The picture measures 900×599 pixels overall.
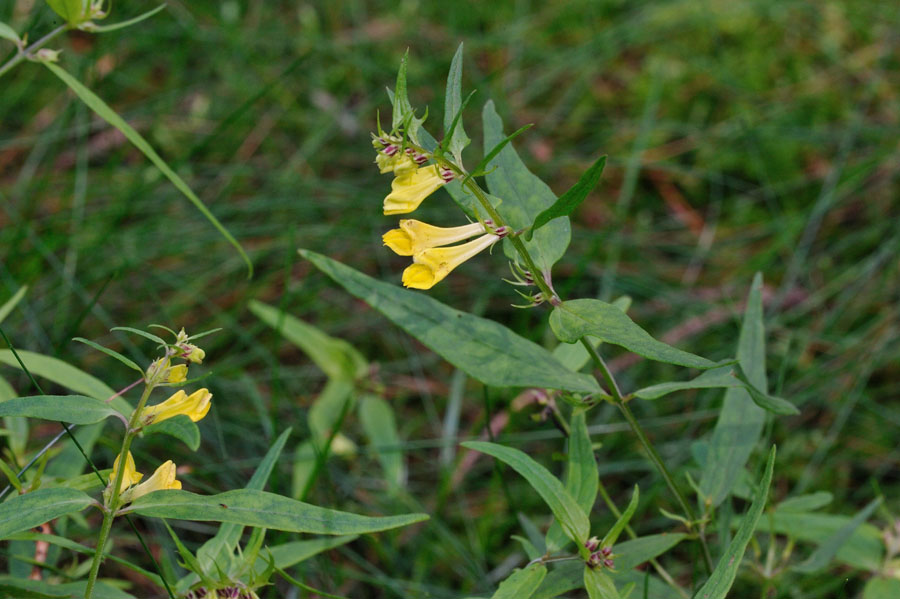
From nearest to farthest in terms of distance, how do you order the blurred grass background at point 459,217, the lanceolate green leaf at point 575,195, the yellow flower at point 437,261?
the lanceolate green leaf at point 575,195 < the yellow flower at point 437,261 < the blurred grass background at point 459,217

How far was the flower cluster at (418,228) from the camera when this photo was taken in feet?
3.30

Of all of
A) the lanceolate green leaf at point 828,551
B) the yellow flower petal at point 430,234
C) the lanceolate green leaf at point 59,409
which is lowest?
the lanceolate green leaf at point 828,551

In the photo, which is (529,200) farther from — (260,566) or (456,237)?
(260,566)

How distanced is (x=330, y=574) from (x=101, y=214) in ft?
4.48

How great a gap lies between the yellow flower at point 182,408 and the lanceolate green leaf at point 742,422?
783 mm

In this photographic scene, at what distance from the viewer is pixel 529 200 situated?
1203mm

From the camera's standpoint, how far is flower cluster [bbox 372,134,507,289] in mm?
1006

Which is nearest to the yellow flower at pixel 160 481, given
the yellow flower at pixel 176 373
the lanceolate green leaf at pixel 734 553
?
the yellow flower at pixel 176 373

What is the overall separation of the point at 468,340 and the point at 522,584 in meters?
0.33

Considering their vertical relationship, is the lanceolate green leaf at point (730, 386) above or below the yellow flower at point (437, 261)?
below

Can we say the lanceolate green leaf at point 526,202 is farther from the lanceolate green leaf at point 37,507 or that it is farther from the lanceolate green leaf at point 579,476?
the lanceolate green leaf at point 37,507

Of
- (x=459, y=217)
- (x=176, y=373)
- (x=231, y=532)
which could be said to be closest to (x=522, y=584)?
(x=231, y=532)

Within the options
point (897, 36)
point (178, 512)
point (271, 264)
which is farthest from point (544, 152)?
point (178, 512)

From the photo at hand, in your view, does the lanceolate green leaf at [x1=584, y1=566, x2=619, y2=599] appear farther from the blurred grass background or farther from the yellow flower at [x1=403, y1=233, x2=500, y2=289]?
the blurred grass background
